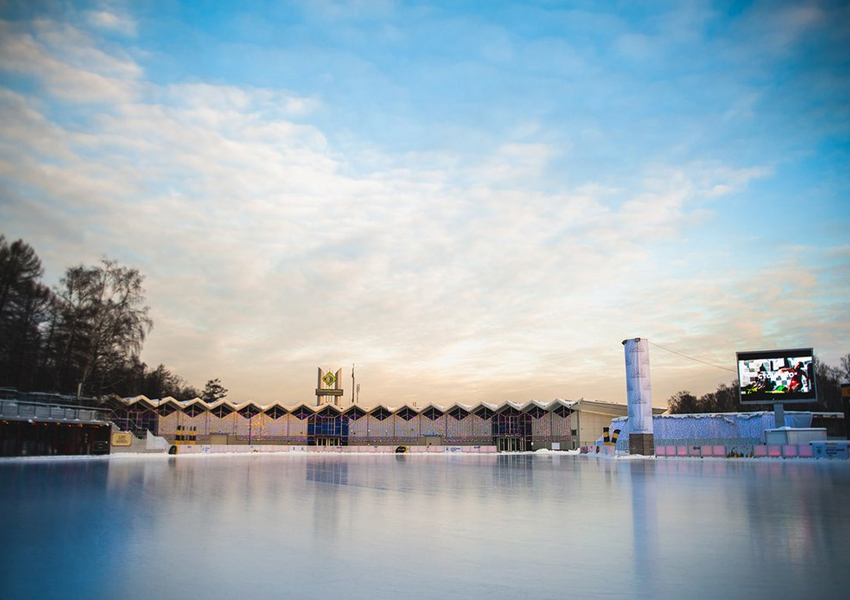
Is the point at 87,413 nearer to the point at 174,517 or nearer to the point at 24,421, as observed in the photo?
the point at 24,421

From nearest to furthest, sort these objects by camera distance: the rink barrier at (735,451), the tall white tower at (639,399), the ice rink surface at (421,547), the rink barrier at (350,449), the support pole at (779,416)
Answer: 1. the ice rink surface at (421,547)
2. the rink barrier at (735,451)
3. the support pole at (779,416)
4. the tall white tower at (639,399)
5. the rink barrier at (350,449)

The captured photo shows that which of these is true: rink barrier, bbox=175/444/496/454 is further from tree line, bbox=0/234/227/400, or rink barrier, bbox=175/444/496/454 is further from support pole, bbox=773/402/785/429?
support pole, bbox=773/402/785/429

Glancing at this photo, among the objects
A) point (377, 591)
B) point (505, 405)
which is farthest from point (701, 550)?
point (505, 405)

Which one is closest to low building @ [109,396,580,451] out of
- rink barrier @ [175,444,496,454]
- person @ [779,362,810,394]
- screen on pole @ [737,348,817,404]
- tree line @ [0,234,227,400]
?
rink barrier @ [175,444,496,454]

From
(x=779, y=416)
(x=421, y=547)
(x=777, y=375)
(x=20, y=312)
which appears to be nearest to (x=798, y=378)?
(x=777, y=375)

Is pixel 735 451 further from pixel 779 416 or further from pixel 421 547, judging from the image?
pixel 421 547

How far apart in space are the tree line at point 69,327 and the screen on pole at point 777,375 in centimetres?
4483

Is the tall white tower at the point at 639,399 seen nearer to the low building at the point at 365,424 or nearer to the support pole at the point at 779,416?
the support pole at the point at 779,416

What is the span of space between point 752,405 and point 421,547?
Answer: 97.8 m

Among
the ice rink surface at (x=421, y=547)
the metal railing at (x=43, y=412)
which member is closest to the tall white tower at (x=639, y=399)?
the ice rink surface at (x=421, y=547)

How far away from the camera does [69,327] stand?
4916cm

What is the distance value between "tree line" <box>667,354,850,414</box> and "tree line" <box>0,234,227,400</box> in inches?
2267

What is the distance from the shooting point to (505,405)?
2980 inches

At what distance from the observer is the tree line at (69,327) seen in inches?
1837
